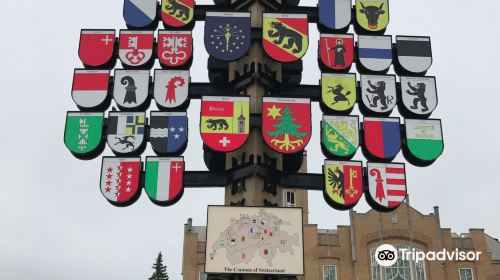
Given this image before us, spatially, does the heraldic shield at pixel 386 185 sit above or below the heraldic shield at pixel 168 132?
below

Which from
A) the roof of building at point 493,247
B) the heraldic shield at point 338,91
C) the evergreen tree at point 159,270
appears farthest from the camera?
the evergreen tree at point 159,270

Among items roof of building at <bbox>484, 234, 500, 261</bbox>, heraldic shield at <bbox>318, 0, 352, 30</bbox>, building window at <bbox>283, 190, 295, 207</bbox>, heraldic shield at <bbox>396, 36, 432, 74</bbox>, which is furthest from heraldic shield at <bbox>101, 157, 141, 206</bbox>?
roof of building at <bbox>484, 234, 500, 261</bbox>

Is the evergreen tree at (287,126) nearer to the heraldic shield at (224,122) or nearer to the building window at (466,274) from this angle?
the heraldic shield at (224,122)

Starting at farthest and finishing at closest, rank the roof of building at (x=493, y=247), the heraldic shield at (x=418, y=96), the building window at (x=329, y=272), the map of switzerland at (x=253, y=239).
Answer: the roof of building at (x=493, y=247) → the building window at (x=329, y=272) → the heraldic shield at (x=418, y=96) → the map of switzerland at (x=253, y=239)

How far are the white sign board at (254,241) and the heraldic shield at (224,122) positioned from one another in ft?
5.61

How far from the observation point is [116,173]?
14484 millimetres

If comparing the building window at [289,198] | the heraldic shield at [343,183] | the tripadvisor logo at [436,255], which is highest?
the building window at [289,198]

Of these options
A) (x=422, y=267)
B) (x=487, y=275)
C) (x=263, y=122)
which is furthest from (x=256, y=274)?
(x=487, y=275)

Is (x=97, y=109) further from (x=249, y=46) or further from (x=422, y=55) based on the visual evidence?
(x=422, y=55)

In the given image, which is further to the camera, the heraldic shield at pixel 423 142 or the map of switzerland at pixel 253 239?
the heraldic shield at pixel 423 142

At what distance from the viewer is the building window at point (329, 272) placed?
41062 mm

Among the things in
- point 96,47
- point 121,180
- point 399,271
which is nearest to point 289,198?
point 399,271

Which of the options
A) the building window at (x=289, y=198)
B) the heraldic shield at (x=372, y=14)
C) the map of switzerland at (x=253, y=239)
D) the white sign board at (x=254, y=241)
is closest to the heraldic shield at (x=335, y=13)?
the heraldic shield at (x=372, y=14)

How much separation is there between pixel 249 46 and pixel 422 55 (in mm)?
4651
